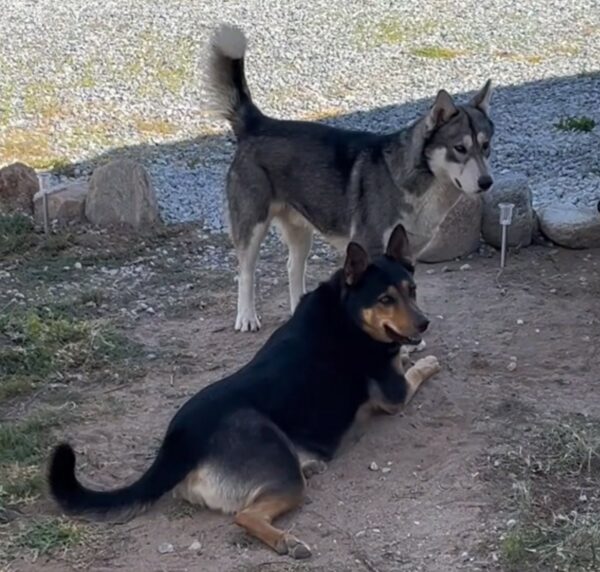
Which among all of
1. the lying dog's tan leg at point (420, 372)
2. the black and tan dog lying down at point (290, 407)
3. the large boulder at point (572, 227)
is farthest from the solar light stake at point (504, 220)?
the black and tan dog lying down at point (290, 407)

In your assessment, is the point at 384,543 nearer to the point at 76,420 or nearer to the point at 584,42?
the point at 76,420

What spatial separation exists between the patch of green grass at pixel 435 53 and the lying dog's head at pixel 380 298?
32.3 ft

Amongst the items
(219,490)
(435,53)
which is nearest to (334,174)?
(219,490)

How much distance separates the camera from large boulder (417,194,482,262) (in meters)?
8.33

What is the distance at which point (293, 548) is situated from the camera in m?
4.84

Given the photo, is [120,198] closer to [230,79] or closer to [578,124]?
[230,79]

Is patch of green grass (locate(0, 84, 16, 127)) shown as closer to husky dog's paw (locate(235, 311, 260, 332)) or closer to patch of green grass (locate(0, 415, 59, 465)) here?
husky dog's paw (locate(235, 311, 260, 332))

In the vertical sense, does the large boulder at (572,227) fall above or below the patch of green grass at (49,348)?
above

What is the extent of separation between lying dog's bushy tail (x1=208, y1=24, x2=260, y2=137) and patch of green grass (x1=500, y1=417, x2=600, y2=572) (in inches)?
106

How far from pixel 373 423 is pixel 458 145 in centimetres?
166

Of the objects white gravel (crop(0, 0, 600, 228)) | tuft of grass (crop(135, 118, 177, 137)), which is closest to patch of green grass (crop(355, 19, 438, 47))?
white gravel (crop(0, 0, 600, 228))

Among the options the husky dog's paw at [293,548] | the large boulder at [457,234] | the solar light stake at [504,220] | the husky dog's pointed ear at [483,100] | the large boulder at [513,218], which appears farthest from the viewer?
the large boulder at [513,218]

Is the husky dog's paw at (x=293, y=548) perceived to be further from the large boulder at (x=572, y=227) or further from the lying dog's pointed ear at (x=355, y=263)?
the large boulder at (x=572, y=227)

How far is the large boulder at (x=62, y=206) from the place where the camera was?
9344mm
